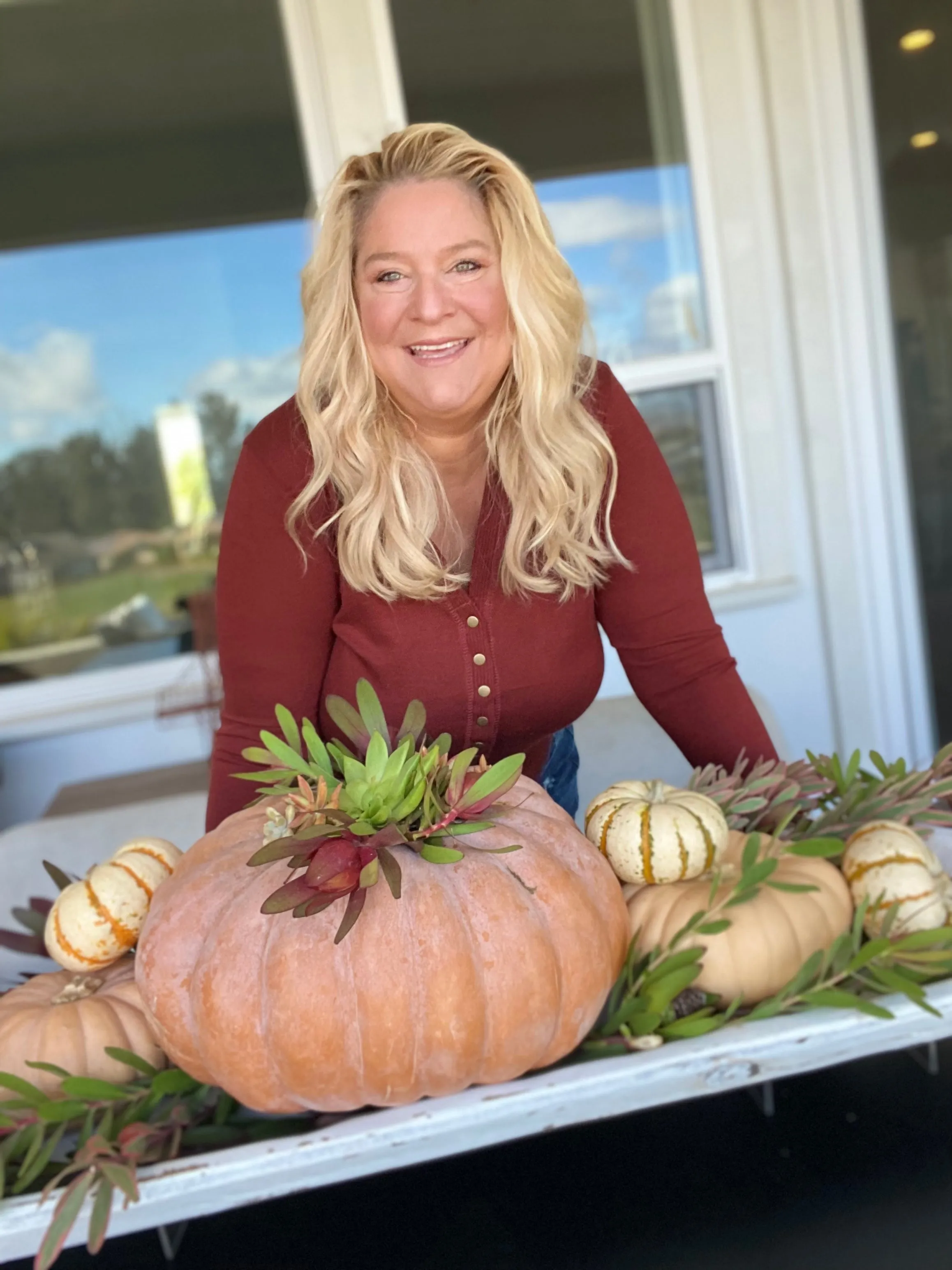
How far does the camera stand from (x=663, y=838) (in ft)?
2.74

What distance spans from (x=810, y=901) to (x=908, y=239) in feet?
9.88

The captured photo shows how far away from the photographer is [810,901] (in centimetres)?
81

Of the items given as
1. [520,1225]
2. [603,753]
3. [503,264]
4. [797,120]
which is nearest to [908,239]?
[797,120]

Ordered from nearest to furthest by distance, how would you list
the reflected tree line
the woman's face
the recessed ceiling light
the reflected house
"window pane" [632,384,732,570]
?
the woman's face, the recessed ceiling light, "window pane" [632,384,732,570], the reflected tree line, the reflected house

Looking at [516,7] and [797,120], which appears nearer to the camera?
[797,120]

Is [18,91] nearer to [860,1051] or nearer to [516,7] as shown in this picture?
[516,7]

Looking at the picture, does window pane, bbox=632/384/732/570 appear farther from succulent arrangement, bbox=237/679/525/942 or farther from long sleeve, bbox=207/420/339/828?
succulent arrangement, bbox=237/679/525/942

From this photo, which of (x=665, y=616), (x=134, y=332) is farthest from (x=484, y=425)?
(x=134, y=332)

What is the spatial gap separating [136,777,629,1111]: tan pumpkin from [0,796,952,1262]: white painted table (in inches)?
1.1

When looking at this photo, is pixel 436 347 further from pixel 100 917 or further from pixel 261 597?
pixel 100 917

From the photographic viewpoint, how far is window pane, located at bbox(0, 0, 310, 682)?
16.2 feet

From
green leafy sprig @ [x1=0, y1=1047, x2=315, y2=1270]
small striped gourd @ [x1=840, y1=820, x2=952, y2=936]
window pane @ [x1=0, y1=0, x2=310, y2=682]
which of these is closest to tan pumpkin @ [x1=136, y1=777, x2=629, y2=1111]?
green leafy sprig @ [x1=0, y1=1047, x2=315, y2=1270]

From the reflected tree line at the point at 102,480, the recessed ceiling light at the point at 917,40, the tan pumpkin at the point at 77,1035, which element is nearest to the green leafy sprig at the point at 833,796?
the tan pumpkin at the point at 77,1035

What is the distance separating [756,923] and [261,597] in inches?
27.4
